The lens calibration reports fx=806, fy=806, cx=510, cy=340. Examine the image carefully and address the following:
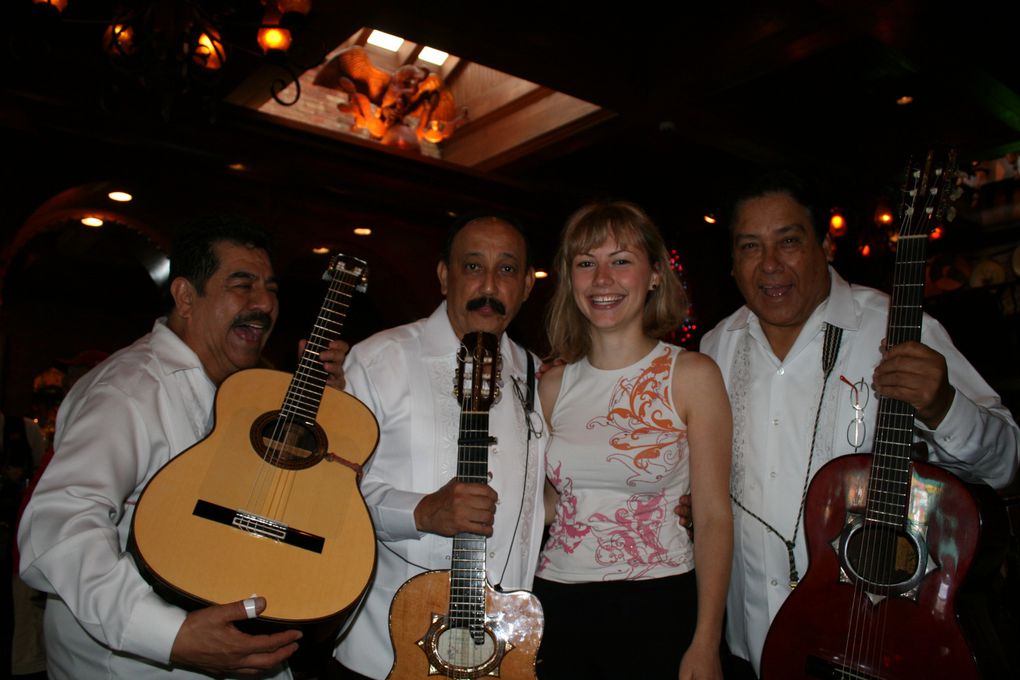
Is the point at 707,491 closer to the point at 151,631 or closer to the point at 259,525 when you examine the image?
the point at 259,525

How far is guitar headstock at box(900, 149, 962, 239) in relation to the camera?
236cm

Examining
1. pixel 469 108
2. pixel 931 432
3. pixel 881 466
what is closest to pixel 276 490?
pixel 881 466

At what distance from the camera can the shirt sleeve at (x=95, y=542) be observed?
1.83 meters

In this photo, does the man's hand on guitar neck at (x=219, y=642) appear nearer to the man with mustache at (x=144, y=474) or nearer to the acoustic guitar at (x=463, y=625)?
the man with mustache at (x=144, y=474)

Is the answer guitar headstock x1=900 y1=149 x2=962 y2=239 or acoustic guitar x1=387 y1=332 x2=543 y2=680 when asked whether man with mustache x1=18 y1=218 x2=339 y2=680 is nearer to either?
acoustic guitar x1=387 y1=332 x2=543 y2=680

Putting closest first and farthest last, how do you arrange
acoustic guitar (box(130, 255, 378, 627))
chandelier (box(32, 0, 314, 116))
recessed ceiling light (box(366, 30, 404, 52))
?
acoustic guitar (box(130, 255, 378, 627))
chandelier (box(32, 0, 314, 116))
recessed ceiling light (box(366, 30, 404, 52))

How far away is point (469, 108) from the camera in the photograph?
Answer: 827cm

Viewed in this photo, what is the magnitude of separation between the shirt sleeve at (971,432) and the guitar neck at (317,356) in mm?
1810

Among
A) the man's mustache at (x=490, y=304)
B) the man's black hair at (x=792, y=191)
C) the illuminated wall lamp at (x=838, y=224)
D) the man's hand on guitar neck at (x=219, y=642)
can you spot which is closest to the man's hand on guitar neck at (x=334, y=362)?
the man's mustache at (x=490, y=304)

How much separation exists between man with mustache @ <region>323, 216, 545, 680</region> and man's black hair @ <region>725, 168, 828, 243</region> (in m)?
0.83

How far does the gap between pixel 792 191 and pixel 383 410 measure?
1.60 meters

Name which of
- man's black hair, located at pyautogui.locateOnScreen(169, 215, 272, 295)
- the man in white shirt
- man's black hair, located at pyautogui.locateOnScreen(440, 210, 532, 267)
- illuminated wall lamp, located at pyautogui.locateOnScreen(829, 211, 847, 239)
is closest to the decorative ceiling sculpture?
illuminated wall lamp, located at pyautogui.locateOnScreen(829, 211, 847, 239)

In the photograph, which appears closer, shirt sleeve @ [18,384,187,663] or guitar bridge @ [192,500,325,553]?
shirt sleeve @ [18,384,187,663]

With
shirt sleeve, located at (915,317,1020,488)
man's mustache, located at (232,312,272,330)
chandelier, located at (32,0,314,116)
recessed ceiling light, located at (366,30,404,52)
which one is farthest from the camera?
recessed ceiling light, located at (366,30,404,52)
